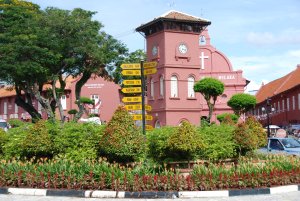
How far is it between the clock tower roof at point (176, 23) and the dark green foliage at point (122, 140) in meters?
26.3

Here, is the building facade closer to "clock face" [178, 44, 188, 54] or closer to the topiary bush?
"clock face" [178, 44, 188, 54]

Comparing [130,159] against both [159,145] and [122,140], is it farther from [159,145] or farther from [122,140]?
[159,145]

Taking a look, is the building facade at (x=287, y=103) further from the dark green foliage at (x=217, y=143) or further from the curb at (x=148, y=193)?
the curb at (x=148, y=193)

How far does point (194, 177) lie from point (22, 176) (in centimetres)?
431

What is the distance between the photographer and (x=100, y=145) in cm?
1265

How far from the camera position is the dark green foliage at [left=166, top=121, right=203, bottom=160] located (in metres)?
12.4

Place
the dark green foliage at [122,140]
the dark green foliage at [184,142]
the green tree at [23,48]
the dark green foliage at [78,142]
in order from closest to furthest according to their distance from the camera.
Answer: the dark green foliage at [122,140] → the dark green foliage at [184,142] → the dark green foliage at [78,142] → the green tree at [23,48]

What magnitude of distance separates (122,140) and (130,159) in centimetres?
77

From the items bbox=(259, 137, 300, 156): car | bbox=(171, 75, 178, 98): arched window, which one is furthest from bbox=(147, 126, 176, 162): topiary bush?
bbox=(171, 75, 178, 98): arched window

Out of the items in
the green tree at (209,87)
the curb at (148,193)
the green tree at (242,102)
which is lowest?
the curb at (148,193)

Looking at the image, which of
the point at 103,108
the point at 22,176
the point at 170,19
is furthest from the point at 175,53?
the point at 22,176

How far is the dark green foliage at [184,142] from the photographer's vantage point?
12.4 m

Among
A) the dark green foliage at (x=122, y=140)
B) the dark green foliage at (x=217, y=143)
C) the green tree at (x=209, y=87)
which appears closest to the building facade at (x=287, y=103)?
the green tree at (x=209, y=87)

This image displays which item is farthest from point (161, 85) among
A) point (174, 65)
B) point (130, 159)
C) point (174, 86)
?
point (130, 159)
